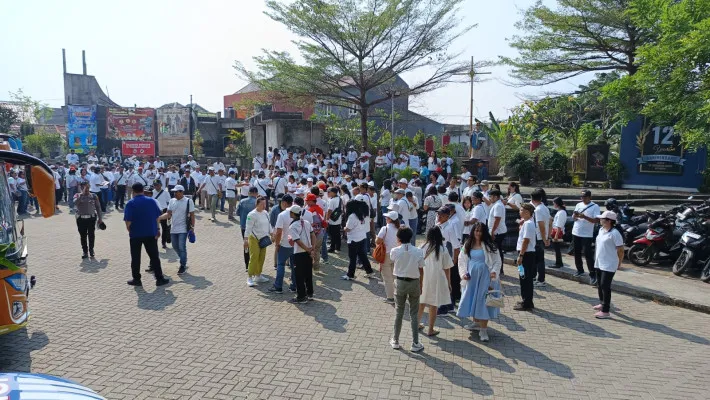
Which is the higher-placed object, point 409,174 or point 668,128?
point 668,128

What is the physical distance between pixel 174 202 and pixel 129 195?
46.3 feet

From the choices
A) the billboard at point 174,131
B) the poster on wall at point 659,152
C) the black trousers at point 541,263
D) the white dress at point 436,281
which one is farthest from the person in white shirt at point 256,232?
the billboard at point 174,131

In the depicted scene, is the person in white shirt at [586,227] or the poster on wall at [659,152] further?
the poster on wall at [659,152]

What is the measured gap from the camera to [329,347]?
646cm

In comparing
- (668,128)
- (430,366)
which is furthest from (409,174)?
(430,366)

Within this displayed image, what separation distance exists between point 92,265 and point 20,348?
4.74 metres

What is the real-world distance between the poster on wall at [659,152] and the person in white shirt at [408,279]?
1693 centimetres

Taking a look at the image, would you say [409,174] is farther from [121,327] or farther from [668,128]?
[121,327]

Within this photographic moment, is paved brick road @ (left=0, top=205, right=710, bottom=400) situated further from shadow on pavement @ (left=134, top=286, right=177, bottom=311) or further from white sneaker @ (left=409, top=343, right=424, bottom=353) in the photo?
white sneaker @ (left=409, top=343, right=424, bottom=353)

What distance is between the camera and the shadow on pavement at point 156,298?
804 cm

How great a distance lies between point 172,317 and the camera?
7523mm

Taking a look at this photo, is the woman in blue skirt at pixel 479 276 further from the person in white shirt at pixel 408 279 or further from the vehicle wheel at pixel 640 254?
the vehicle wheel at pixel 640 254

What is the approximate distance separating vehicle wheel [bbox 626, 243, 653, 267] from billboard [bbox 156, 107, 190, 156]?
37.4 meters

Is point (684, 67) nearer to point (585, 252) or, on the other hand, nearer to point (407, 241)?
point (585, 252)
